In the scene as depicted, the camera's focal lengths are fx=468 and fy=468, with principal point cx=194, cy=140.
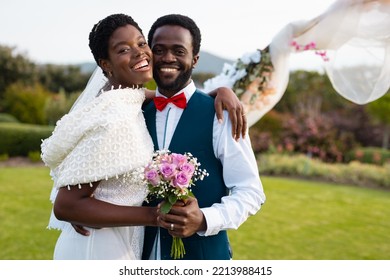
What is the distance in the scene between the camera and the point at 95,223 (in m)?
2.12

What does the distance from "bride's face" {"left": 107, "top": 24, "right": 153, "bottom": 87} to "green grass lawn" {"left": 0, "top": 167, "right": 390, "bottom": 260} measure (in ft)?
13.0

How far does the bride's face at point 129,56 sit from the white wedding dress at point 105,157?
8 centimetres

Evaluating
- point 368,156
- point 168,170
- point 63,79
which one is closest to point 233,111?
point 168,170

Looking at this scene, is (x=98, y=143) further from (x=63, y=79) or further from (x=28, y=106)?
(x=63, y=79)

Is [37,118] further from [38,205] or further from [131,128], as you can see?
[131,128]

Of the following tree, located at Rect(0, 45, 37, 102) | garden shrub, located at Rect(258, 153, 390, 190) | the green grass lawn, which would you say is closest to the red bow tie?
the green grass lawn

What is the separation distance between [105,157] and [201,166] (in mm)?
511

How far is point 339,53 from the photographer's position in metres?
3.71

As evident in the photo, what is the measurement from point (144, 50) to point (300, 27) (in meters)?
1.70

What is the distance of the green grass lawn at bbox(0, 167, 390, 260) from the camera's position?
20.1ft

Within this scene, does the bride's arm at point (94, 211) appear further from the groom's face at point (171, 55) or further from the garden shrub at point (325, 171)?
the garden shrub at point (325, 171)

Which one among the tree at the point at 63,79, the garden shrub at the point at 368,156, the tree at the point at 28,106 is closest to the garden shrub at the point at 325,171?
the garden shrub at the point at 368,156

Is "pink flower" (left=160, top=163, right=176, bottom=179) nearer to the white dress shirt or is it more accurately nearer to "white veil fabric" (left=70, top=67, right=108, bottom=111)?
the white dress shirt

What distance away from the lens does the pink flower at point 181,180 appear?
1.99 meters
